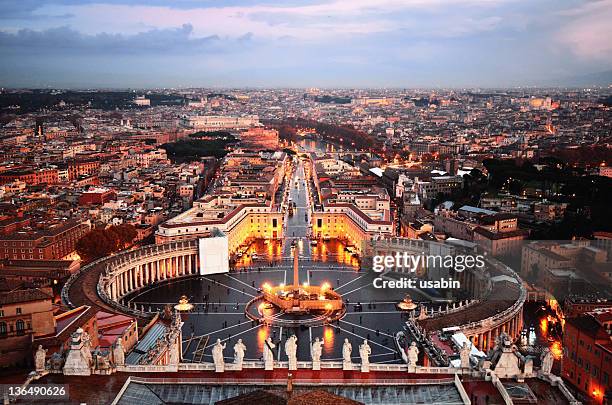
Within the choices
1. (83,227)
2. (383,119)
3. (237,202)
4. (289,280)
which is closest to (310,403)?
(289,280)

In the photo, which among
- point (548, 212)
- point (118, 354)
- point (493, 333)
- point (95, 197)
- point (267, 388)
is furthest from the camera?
point (95, 197)

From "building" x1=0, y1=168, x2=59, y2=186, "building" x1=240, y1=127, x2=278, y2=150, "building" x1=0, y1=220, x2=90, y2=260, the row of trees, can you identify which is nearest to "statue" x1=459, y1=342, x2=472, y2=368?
the row of trees

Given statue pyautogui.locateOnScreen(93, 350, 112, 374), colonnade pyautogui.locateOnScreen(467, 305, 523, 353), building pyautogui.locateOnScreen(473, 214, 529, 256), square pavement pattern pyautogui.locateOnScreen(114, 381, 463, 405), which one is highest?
statue pyautogui.locateOnScreen(93, 350, 112, 374)

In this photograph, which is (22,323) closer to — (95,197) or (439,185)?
(95,197)

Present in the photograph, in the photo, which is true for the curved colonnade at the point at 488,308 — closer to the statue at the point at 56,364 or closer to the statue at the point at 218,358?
the statue at the point at 218,358

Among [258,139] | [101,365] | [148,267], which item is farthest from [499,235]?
[258,139]

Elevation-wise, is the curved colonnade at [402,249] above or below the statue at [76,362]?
below

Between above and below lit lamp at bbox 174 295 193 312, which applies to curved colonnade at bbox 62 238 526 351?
above

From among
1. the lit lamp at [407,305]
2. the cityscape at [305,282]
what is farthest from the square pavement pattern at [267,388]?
the lit lamp at [407,305]

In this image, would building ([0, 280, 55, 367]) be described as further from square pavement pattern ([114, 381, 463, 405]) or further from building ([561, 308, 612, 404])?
building ([561, 308, 612, 404])
